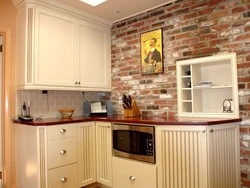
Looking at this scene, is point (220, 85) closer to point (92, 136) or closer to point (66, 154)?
point (92, 136)

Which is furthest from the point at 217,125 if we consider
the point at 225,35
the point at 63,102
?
the point at 63,102

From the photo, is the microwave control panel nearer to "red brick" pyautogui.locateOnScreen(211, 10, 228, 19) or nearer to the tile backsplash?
the tile backsplash

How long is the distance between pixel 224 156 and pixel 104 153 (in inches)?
54.8

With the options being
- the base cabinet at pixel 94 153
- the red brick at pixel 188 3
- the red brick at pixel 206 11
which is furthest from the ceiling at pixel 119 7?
the base cabinet at pixel 94 153

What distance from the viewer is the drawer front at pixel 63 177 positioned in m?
2.35

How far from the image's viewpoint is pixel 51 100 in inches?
119

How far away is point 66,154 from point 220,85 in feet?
6.44

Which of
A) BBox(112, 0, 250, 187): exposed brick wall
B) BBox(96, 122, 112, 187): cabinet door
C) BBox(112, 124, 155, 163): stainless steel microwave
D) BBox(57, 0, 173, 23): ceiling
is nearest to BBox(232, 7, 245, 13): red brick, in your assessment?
BBox(112, 0, 250, 187): exposed brick wall

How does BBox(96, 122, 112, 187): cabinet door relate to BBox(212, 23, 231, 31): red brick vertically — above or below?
below

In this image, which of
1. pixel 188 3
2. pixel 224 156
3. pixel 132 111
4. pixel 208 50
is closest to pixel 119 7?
pixel 188 3

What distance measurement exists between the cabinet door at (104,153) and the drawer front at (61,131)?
347 millimetres

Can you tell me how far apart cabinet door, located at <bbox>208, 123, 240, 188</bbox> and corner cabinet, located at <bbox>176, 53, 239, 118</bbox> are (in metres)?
0.25

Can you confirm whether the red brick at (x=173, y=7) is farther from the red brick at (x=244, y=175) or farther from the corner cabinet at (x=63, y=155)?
the red brick at (x=244, y=175)

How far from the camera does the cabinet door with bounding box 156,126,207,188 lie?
74.2 inches
